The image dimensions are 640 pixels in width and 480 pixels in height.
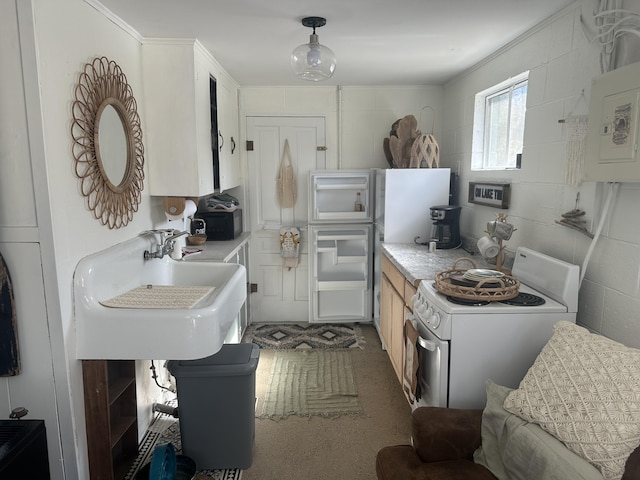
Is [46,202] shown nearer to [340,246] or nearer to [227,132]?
[227,132]

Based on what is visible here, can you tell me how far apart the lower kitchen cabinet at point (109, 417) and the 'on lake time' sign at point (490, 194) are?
237 cm


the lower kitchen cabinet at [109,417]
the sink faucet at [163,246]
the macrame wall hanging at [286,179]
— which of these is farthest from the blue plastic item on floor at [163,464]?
the macrame wall hanging at [286,179]

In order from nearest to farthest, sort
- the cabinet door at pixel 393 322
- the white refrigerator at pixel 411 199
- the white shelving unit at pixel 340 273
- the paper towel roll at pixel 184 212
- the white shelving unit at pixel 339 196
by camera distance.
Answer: the paper towel roll at pixel 184 212, the cabinet door at pixel 393 322, the white refrigerator at pixel 411 199, the white shelving unit at pixel 339 196, the white shelving unit at pixel 340 273

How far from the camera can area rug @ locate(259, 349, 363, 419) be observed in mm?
2830

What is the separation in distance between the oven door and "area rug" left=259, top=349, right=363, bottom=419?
801mm

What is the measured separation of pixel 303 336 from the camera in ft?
13.2

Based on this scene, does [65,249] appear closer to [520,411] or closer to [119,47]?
[119,47]

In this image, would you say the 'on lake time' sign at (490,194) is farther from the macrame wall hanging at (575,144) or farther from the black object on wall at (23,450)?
the black object on wall at (23,450)

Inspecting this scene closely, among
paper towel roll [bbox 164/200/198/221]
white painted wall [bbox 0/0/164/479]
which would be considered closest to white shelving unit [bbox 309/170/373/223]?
paper towel roll [bbox 164/200/198/221]

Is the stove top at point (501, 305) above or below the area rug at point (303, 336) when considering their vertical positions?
above

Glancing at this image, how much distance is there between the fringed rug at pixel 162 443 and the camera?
2.22m

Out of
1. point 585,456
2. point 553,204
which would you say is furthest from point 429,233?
point 585,456

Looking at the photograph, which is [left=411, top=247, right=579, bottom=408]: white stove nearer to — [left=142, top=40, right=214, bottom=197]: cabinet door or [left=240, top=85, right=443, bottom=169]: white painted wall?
[left=142, top=40, right=214, bottom=197]: cabinet door

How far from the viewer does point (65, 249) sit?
5.64 feet
